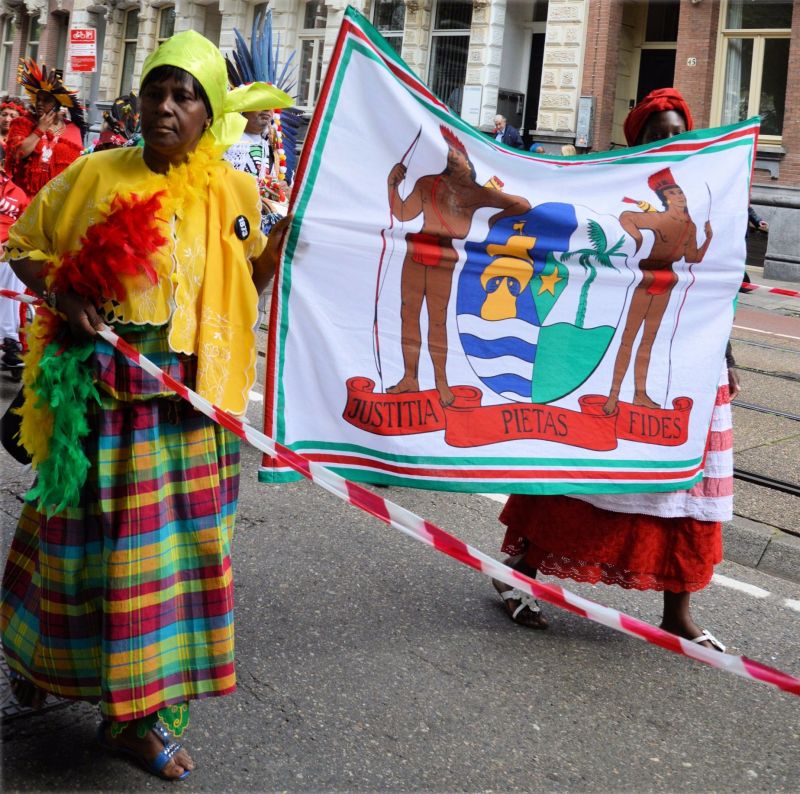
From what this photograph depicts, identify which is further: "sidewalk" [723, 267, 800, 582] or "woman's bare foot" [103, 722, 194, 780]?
"sidewalk" [723, 267, 800, 582]

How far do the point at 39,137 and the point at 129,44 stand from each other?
23.8m

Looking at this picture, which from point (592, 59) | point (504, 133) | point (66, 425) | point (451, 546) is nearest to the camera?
A: point (451, 546)

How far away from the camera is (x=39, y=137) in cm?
793

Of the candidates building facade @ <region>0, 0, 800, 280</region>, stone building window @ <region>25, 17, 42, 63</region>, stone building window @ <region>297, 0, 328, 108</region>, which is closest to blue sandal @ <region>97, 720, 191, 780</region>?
building facade @ <region>0, 0, 800, 280</region>

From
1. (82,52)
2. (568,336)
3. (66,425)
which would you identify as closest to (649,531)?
(568,336)

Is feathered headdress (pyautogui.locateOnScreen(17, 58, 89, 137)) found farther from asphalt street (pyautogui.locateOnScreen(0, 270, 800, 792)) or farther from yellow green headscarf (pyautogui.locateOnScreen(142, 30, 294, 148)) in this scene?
yellow green headscarf (pyautogui.locateOnScreen(142, 30, 294, 148))

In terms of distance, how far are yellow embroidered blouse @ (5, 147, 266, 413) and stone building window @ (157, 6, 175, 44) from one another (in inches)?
1059

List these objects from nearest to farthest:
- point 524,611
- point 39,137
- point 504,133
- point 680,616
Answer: point 680,616, point 524,611, point 39,137, point 504,133

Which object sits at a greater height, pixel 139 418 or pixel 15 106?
pixel 15 106

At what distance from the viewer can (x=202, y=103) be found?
286cm

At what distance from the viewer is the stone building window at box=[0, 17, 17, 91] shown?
112 feet

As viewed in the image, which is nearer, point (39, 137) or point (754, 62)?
point (39, 137)

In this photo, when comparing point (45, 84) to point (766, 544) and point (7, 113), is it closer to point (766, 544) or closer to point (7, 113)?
point (7, 113)

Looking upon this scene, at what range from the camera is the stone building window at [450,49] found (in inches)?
851
